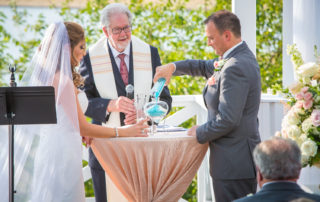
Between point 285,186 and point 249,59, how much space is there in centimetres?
125

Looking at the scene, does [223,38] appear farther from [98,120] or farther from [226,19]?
[98,120]

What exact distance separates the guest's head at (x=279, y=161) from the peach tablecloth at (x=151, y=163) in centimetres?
121

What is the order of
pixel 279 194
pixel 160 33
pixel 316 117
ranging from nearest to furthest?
pixel 279 194
pixel 316 117
pixel 160 33

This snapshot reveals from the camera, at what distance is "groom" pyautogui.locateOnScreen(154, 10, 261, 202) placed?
3088 millimetres

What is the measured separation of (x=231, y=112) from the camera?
10.1 ft

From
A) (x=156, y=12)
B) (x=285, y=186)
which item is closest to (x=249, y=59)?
(x=285, y=186)

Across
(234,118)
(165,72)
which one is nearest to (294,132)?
(234,118)

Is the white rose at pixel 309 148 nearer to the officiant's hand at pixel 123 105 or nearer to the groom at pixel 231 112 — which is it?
the groom at pixel 231 112

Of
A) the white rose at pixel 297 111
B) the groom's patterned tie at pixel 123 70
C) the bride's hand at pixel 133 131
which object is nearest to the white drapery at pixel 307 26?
the white rose at pixel 297 111

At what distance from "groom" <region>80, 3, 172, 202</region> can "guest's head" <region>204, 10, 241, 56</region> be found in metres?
0.87

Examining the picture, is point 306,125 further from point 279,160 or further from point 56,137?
point 56,137

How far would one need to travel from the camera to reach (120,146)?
336 centimetres

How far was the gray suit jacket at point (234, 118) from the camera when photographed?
10.1ft

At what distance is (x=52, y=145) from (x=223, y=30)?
1292 millimetres
